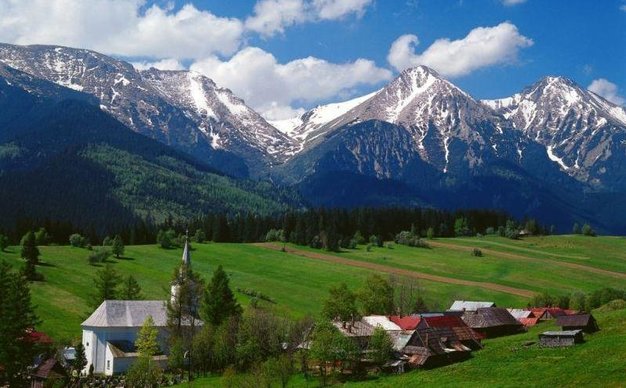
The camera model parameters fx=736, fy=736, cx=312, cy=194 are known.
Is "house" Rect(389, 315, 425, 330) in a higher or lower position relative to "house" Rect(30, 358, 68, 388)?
higher

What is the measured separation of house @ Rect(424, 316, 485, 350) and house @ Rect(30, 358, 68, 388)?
44.8 metres

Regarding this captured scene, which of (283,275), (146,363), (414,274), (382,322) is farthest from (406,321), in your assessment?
(414,274)

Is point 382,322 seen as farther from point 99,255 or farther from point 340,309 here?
point 99,255

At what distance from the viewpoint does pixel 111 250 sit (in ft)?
544

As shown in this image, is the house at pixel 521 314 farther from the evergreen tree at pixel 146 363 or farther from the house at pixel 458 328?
the evergreen tree at pixel 146 363

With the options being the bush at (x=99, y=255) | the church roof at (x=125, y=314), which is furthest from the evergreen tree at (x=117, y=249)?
the church roof at (x=125, y=314)

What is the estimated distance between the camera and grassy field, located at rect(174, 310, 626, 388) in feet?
204

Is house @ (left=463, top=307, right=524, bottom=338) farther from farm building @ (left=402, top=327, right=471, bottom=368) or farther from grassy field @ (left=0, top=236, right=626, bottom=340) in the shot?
grassy field @ (left=0, top=236, right=626, bottom=340)

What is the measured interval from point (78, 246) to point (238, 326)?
→ 315 feet

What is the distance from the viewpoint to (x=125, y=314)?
343 feet

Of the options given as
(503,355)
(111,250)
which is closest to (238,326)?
(503,355)

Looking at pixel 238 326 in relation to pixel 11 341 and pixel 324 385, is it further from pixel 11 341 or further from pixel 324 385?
pixel 11 341

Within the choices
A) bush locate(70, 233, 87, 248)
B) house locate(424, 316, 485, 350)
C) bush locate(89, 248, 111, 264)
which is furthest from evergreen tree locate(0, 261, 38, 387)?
bush locate(70, 233, 87, 248)

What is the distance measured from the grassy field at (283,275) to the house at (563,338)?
5710 centimetres
